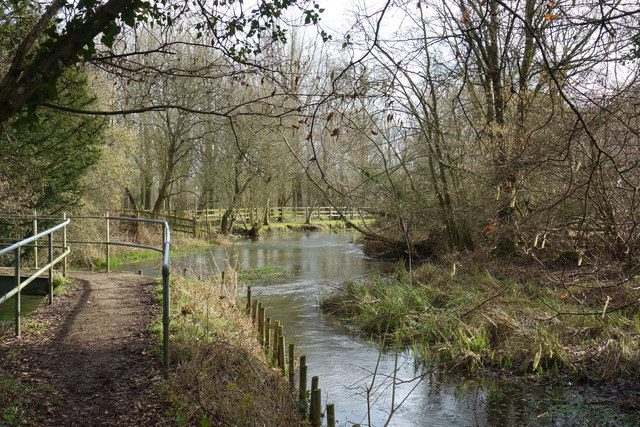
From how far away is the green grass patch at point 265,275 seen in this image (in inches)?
599

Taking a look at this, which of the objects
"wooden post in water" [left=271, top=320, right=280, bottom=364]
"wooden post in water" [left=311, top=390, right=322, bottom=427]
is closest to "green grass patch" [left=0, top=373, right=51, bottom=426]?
"wooden post in water" [left=311, top=390, right=322, bottom=427]

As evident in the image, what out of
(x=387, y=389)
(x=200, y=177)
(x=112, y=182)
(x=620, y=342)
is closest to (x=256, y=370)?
(x=387, y=389)

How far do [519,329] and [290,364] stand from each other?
3.97m

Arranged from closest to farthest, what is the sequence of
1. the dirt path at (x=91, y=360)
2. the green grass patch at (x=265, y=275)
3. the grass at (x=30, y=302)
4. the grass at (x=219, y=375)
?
the dirt path at (x=91, y=360) → the grass at (x=219, y=375) → the grass at (x=30, y=302) → the green grass patch at (x=265, y=275)

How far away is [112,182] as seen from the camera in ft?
67.8

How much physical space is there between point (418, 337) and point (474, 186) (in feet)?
18.9

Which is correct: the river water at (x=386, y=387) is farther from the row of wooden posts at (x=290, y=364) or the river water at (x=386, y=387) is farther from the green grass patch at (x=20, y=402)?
the green grass patch at (x=20, y=402)

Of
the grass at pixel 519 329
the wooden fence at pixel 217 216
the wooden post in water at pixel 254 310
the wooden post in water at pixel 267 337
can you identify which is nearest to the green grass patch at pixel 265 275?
the wooden fence at pixel 217 216

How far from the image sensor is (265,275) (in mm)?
16406

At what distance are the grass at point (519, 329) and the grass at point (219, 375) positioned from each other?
5.60 feet

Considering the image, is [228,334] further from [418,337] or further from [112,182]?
[112,182]

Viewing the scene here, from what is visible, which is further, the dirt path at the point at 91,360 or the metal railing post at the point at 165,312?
the metal railing post at the point at 165,312

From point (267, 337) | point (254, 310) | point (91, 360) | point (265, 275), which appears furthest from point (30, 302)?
point (265, 275)

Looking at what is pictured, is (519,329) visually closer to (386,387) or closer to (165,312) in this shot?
(386,387)
